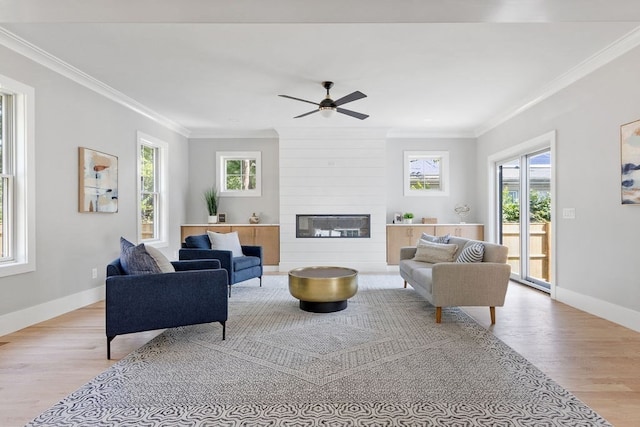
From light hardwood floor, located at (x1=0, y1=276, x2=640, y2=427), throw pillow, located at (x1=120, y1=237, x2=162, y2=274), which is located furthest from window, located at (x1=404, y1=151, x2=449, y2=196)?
throw pillow, located at (x1=120, y1=237, x2=162, y2=274)

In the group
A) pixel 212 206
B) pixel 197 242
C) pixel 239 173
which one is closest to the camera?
pixel 197 242

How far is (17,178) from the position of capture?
350 centimetres

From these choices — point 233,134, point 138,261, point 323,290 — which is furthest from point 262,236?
point 138,261

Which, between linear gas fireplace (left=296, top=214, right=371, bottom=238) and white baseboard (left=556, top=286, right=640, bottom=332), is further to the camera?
linear gas fireplace (left=296, top=214, right=371, bottom=238)

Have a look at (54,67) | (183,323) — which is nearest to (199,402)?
(183,323)

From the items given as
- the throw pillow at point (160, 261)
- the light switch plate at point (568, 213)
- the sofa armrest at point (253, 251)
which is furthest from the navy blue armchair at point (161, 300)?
the light switch plate at point (568, 213)

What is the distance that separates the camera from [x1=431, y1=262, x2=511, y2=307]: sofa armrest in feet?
11.6

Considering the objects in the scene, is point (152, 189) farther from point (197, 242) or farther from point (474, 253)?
point (474, 253)

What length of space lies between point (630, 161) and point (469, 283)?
6.12ft

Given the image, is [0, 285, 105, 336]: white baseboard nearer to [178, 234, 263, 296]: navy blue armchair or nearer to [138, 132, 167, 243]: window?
[178, 234, 263, 296]: navy blue armchair

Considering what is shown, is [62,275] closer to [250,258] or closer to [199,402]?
[250,258]

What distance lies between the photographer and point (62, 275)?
13.0 feet

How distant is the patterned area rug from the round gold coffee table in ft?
1.01

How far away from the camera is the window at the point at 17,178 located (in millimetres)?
3445
